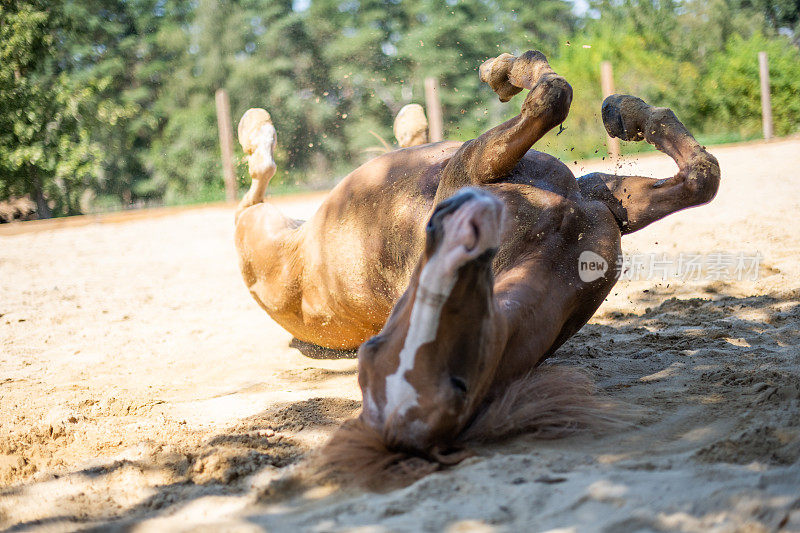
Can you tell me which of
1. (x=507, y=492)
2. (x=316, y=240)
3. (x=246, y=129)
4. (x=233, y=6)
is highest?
(x=233, y=6)

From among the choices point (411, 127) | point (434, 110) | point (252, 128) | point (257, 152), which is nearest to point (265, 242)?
point (257, 152)

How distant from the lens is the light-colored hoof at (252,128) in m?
4.10

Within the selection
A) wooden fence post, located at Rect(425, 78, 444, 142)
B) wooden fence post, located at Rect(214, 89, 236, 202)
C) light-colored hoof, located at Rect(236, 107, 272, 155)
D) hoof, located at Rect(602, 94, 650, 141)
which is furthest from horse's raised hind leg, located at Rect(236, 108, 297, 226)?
wooden fence post, located at Rect(214, 89, 236, 202)

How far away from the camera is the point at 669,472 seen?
1.58 m

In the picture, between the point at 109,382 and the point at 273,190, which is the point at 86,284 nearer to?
the point at 109,382

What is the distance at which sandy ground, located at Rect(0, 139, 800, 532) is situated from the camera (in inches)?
58.1

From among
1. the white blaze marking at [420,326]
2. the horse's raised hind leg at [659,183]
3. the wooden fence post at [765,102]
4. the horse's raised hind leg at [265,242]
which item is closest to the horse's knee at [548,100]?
the horse's raised hind leg at [659,183]

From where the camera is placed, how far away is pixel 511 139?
7.77 feet

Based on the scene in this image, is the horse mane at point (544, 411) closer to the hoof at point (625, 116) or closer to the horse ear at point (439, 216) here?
the horse ear at point (439, 216)

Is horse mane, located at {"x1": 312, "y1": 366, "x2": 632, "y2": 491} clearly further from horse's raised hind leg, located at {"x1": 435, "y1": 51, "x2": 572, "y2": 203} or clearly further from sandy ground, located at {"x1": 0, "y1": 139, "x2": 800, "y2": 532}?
horse's raised hind leg, located at {"x1": 435, "y1": 51, "x2": 572, "y2": 203}

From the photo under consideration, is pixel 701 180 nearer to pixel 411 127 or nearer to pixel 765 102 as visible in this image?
pixel 411 127

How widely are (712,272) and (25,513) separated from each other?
156 inches

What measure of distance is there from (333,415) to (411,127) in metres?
2.19

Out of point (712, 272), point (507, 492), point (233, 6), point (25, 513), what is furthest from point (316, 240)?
point (233, 6)
